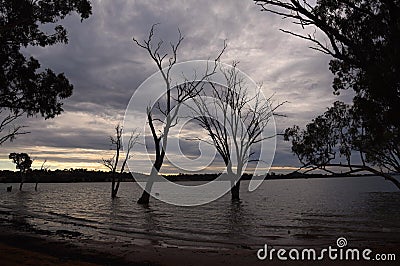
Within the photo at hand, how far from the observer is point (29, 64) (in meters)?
18.5

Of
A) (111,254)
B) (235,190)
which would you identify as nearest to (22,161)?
(235,190)

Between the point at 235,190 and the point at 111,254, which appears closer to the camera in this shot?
the point at 111,254

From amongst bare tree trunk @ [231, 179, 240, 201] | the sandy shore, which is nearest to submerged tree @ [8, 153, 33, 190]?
bare tree trunk @ [231, 179, 240, 201]

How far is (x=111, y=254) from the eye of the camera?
11484 millimetres

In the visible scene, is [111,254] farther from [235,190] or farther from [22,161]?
[22,161]

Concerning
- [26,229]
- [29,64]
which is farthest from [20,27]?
[26,229]

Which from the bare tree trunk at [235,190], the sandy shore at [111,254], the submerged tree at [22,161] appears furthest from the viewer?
the submerged tree at [22,161]

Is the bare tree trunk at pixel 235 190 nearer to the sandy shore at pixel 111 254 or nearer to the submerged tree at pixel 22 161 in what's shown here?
the sandy shore at pixel 111 254

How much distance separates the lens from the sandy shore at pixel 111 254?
9.90 meters

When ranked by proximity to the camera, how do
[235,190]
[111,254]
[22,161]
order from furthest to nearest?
[22,161], [235,190], [111,254]

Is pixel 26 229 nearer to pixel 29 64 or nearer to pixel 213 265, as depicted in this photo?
pixel 29 64

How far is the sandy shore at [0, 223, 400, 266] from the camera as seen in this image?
9.90 metres

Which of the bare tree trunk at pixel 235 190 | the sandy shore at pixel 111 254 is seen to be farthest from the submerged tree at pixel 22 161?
the sandy shore at pixel 111 254

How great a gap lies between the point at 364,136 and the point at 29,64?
17055mm
